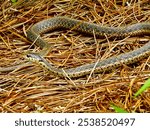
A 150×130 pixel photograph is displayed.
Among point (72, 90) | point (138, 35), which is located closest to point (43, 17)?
point (138, 35)

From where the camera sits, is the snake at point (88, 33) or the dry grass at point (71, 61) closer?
the dry grass at point (71, 61)

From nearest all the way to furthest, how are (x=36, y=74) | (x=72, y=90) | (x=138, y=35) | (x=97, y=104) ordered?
(x=97, y=104), (x=72, y=90), (x=36, y=74), (x=138, y=35)

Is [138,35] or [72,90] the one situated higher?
[138,35]

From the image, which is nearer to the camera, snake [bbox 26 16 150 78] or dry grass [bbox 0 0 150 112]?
dry grass [bbox 0 0 150 112]

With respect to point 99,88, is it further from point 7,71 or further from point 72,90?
point 7,71

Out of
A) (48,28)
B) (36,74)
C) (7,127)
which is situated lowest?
(7,127)
